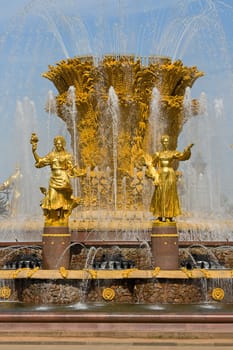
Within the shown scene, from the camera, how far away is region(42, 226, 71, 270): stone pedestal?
12000mm

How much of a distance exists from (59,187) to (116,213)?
4065 millimetres

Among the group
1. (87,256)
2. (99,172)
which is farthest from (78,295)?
(99,172)

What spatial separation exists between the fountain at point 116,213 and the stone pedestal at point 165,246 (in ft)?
0.07

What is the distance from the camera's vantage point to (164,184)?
12273 mm

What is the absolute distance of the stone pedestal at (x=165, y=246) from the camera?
11.7 metres

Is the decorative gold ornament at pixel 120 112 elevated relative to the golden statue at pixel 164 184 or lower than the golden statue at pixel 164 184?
elevated

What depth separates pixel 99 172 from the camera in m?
17.4

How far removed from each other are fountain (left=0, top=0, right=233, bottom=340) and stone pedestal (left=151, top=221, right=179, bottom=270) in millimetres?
21

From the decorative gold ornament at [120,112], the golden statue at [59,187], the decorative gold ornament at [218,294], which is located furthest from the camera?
the decorative gold ornament at [120,112]

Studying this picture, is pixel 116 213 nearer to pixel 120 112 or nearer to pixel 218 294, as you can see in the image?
pixel 120 112

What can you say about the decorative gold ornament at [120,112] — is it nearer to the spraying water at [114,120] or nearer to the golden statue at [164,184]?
the spraying water at [114,120]

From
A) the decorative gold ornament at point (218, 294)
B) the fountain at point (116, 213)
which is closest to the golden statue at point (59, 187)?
the fountain at point (116, 213)

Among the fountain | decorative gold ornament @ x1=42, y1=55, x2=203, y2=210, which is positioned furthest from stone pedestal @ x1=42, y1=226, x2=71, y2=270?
decorative gold ornament @ x1=42, y1=55, x2=203, y2=210

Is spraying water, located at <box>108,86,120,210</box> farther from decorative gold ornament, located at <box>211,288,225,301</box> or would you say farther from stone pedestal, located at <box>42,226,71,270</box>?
decorative gold ornament, located at <box>211,288,225,301</box>
